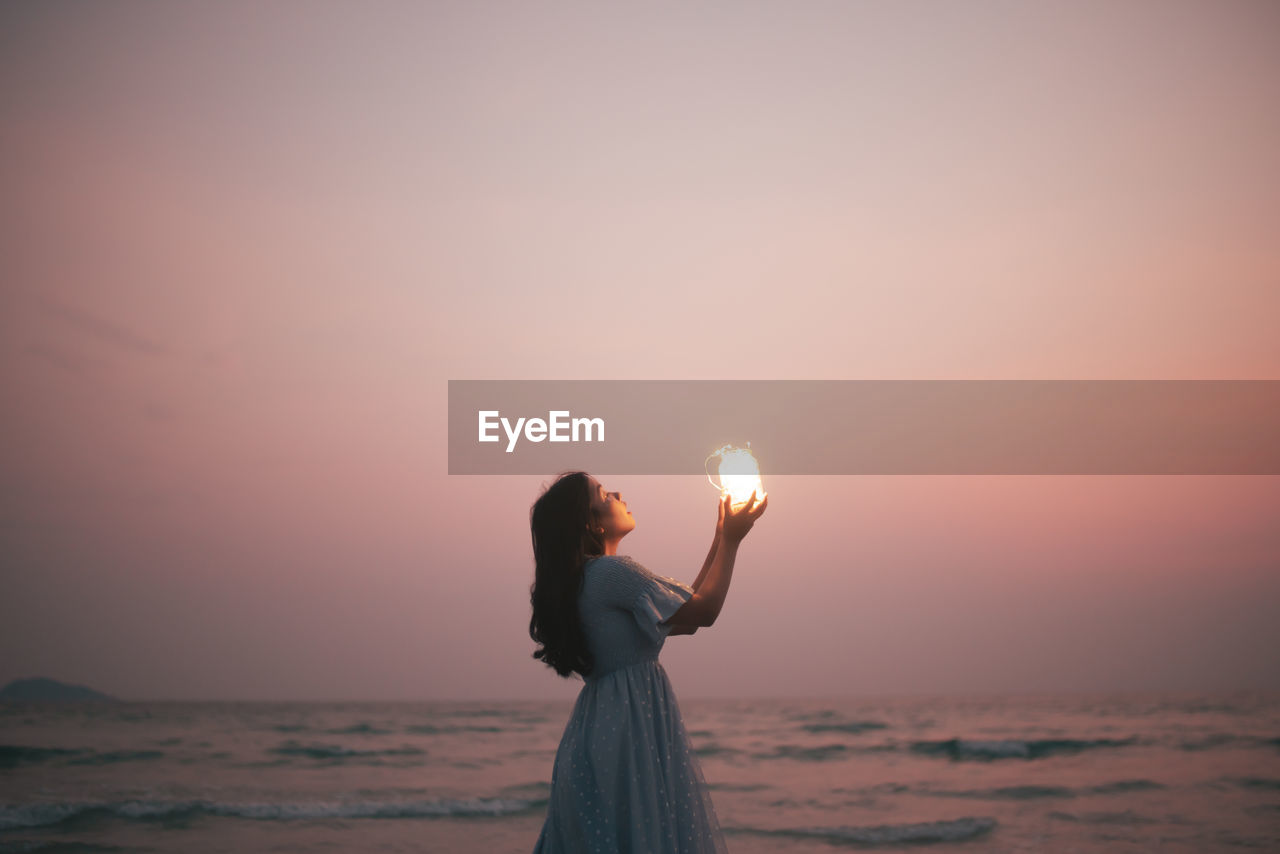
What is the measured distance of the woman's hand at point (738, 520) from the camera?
3332mm

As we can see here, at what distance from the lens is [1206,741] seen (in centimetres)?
1994

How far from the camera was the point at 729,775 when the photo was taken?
1645 centimetres

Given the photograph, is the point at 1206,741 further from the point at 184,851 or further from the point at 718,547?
the point at 718,547

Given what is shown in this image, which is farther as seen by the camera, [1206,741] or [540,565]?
[1206,741]

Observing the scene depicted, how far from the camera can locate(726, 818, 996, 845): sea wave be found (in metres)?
10.7

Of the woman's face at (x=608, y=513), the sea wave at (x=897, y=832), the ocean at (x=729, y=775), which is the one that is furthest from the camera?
the ocean at (x=729, y=775)

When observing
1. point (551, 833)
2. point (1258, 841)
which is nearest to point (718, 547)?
point (551, 833)

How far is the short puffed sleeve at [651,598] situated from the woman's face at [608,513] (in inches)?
7.7

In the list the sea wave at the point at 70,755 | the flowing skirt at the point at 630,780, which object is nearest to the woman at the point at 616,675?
the flowing skirt at the point at 630,780

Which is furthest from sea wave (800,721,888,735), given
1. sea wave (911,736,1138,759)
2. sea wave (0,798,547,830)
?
sea wave (0,798,547,830)

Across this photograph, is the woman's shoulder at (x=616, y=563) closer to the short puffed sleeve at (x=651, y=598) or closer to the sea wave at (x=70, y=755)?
the short puffed sleeve at (x=651, y=598)

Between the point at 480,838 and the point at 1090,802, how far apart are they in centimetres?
873

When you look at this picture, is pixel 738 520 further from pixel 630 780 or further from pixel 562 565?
pixel 630 780

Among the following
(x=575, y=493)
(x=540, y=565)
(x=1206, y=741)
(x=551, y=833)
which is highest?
(x=575, y=493)
